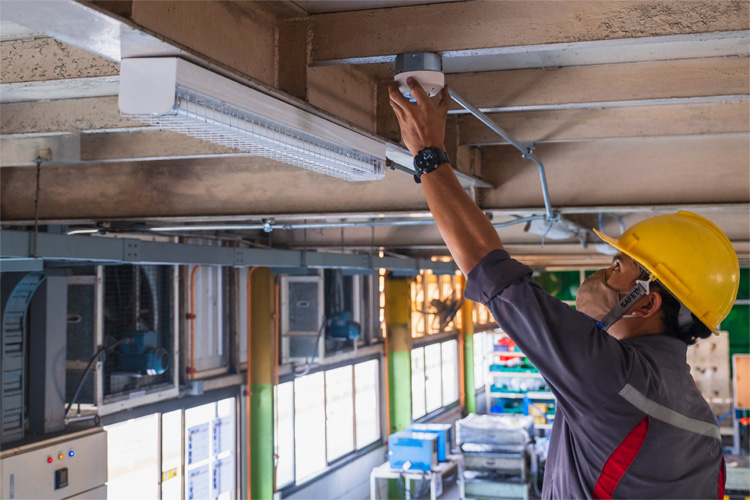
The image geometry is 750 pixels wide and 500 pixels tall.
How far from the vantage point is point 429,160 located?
66.0 inches

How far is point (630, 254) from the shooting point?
188 cm

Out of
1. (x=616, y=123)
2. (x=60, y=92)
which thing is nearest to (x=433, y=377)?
(x=616, y=123)

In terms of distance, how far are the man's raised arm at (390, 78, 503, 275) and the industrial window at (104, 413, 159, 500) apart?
5.09 meters

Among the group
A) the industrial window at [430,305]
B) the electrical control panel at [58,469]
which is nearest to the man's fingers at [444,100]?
the electrical control panel at [58,469]

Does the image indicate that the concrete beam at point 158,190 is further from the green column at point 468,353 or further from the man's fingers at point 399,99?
the green column at point 468,353

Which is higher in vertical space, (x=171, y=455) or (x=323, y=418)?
(x=171, y=455)

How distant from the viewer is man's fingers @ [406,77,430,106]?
1843mm

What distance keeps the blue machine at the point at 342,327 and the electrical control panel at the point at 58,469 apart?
4515 millimetres

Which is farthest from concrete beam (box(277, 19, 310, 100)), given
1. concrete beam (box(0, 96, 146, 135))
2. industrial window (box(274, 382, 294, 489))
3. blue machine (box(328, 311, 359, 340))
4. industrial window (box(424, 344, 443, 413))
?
industrial window (box(424, 344, 443, 413))

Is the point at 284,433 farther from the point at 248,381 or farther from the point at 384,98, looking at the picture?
the point at 384,98

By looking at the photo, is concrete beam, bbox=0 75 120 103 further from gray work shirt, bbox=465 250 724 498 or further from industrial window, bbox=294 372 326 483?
industrial window, bbox=294 372 326 483

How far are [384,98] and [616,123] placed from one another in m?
1.41

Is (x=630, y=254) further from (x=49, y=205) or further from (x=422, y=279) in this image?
(x=422, y=279)

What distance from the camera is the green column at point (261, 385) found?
7.99m
